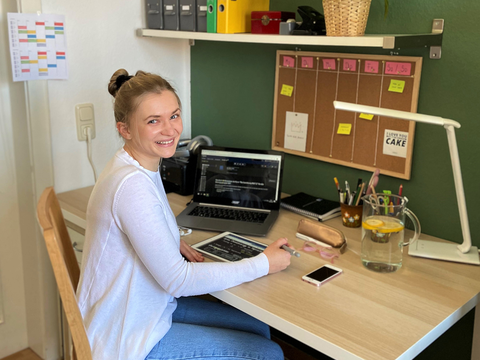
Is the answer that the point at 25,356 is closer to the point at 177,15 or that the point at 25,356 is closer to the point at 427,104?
the point at 177,15

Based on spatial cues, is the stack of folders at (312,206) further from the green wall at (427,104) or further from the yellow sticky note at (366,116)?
the yellow sticky note at (366,116)

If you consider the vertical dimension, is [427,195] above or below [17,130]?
below

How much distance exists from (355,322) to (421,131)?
2.56 feet

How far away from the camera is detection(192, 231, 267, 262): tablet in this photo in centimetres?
145

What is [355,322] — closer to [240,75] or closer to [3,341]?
[240,75]

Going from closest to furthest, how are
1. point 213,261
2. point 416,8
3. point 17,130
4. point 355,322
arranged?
1. point 355,322
2. point 213,261
3. point 416,8
4. point 17,130

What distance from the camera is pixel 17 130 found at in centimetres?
199

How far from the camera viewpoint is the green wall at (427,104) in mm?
1504

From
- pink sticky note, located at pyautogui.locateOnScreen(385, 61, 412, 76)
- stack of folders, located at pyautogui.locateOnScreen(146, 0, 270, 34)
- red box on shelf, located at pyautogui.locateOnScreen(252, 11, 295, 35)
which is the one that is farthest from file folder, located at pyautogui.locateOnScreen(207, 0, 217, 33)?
pink sticky note, located at pyautogui.locateOnScreen(385, 61, 412, 76)

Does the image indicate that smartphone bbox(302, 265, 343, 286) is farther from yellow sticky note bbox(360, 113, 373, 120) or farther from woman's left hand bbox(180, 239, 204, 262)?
yellow sticky note bbox(360, 113, 373, 120)

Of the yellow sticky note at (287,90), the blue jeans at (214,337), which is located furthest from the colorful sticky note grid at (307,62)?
the blue jeans at (214,337)

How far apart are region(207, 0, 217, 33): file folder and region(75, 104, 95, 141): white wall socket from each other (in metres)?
0.61

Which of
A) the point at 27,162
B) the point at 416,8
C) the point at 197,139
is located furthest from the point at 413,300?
the point at 27,162

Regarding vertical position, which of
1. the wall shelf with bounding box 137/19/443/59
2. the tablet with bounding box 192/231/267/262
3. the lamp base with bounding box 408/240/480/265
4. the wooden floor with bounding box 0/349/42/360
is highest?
the wall shelf with bounding box 137/19/443/59
